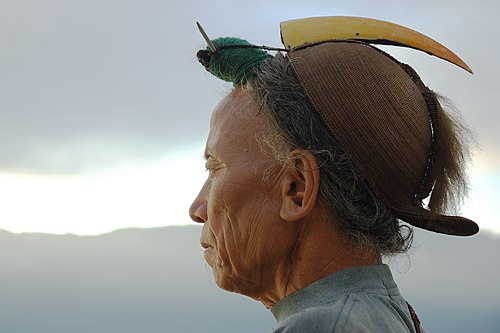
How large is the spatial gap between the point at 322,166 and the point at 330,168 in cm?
3

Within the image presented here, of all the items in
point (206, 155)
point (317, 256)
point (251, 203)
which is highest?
point (206, 155)

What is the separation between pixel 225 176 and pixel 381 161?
59cm

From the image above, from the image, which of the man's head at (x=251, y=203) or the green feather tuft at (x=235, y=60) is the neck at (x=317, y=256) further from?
the green feather tuft at (x=235, y=60)

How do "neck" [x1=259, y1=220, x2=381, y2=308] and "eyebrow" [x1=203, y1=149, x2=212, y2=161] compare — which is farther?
"eyebrow" [x1=203, y1=149, x2=212, y2=161]

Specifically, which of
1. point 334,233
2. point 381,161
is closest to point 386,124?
point 381,161

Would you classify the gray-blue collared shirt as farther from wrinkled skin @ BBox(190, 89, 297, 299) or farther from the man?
wrinkled skin @ BBox(190, 89, 297, 299)

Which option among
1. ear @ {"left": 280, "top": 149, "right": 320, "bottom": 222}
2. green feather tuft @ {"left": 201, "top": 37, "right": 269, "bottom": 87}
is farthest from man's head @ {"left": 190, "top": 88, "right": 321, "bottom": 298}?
green feather tuft @ {"left": 201, "top": 37, "right": 269, "bottom": 87}

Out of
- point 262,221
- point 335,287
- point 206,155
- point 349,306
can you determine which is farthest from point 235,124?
point 349,306

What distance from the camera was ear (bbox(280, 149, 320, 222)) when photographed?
10.9 ft

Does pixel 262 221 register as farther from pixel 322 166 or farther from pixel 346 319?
pixel 346 319

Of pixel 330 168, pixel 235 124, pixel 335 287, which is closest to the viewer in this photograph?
pixel 335 287

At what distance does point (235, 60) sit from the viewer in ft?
12.3

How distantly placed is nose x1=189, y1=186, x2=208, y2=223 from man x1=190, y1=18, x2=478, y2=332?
17 mm

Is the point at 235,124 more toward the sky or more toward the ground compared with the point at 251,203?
more toward the sky
